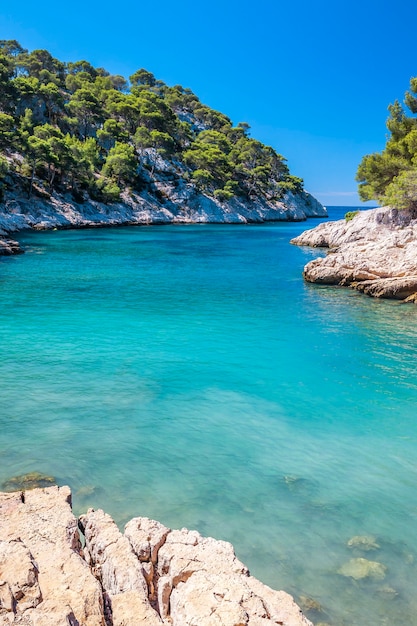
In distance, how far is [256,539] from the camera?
6484mm

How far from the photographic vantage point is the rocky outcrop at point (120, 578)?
11.8 feet

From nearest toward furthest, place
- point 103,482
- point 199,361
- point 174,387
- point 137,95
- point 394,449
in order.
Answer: point 103,482 < point 394,449 < point 174,387 < point 199,361 < point 137,95

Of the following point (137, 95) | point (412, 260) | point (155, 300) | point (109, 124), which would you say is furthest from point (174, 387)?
point (137, 95)

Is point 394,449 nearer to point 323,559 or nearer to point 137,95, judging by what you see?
point 323,559

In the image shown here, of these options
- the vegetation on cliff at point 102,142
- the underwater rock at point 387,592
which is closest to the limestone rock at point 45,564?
the underwater rock at point 387,592

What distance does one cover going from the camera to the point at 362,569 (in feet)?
19.4

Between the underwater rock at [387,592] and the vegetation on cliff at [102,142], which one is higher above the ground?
the vegetation on cliff at [102,142]

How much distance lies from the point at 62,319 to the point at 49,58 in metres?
116

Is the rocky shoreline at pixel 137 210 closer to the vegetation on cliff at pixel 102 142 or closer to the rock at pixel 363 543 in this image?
the vegetation on cliff at pixel 102 142

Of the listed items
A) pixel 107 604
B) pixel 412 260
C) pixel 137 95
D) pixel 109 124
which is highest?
pixel 137 95

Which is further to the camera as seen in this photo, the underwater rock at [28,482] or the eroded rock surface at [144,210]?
the eroded rock surface at [144,210]

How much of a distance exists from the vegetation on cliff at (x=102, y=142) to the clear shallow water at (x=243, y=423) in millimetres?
45317

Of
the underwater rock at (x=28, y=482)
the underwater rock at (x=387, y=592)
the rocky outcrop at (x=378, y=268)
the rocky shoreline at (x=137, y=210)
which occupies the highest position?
the rocky shoreline at (x=137, y=210)

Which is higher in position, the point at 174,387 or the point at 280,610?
the point at 280,610
